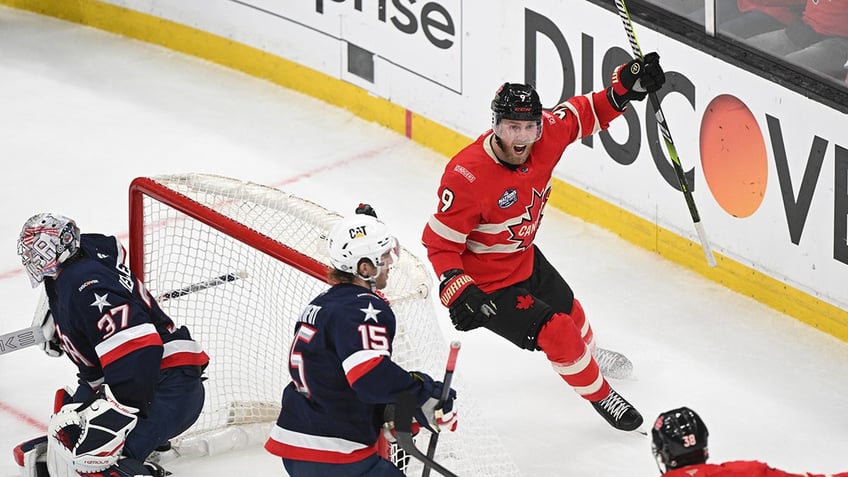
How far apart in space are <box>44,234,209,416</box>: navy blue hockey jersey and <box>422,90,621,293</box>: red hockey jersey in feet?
2.88

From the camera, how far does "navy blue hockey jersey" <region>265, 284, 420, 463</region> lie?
3.39m

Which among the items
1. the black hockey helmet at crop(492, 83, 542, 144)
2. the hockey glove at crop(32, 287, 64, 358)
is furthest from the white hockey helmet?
the black hockey helmet at crop(492, 83, 542, 144)

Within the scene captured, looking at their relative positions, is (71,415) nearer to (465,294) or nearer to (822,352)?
(465,294)

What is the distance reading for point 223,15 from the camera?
7.62m

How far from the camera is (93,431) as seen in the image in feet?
12.9

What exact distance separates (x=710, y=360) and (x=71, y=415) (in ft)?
7.41

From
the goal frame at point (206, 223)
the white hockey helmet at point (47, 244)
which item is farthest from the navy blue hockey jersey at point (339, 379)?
the white hockey helmet at point (47, 244)

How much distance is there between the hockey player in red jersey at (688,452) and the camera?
2.96 metres

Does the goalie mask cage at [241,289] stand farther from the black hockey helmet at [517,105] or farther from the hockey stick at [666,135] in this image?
the hockey stick at [666,135]

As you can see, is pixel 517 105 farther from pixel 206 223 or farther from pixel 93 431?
pixel 93 431

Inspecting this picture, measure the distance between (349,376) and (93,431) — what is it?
2.98 feet

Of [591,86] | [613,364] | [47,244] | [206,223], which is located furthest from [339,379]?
[591,86]

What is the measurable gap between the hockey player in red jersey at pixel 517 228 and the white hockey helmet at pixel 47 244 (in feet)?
3.42

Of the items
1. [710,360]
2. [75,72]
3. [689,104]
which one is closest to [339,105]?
[75,72]
